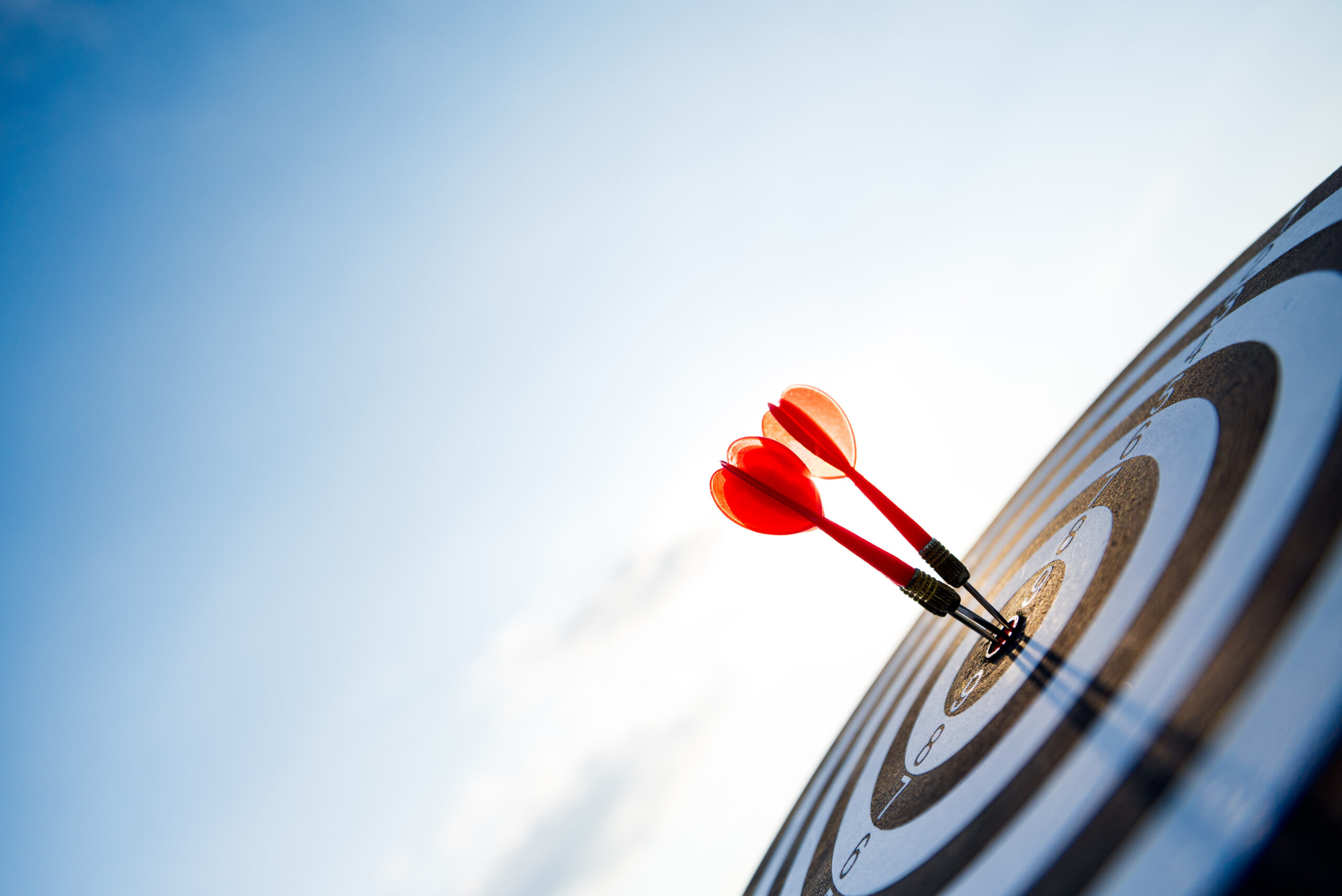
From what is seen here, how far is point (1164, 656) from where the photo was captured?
5.20 feet

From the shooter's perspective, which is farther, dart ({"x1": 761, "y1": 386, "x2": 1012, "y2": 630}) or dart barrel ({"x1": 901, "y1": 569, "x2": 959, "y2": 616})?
dart ({"x1": 761, "y1": 386, "x2": 1012, "y2": 630})

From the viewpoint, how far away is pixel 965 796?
2.06 m

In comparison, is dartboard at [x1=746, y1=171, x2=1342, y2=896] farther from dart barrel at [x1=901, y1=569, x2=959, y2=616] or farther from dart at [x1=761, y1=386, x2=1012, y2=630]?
dart at [x1=761, y1=386, x2=1012, y2=630]

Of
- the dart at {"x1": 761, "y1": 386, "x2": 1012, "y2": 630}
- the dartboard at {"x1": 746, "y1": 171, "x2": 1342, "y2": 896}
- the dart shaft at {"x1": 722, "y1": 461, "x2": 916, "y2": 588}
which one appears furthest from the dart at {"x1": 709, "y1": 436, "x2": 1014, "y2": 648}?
the dartboard at {"x1": 746, "y1": 171, "x2": 1342, "y2": 896}

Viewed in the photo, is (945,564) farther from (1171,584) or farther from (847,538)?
(1171,584)

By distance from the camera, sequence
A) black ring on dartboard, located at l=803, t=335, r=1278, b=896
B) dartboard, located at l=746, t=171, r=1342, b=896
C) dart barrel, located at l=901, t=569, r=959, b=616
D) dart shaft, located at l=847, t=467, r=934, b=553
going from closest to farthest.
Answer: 1. dartboard, located at l=746, t=171, r=1342, b=896
2. black ring on dartboard, located at l=803, t=335, r=1278, b=896
3. dart barrel, located at l=901, t=569, r=959, b=616
4. dart shaft, located at l=847, t=467, r=934, b=553

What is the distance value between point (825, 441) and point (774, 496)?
0.38 m

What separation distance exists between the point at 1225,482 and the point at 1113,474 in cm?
90

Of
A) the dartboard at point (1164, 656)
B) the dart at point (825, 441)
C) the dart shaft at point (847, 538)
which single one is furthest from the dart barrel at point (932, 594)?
the dartboard at point (1164, 656)

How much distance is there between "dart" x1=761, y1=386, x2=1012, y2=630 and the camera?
8.22ft

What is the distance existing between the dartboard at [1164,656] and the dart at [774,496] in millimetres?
463

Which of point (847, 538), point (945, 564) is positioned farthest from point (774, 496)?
point (945, 564)

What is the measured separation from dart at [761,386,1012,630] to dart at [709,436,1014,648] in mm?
114

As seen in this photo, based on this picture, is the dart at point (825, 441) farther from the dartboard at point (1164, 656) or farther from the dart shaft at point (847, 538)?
the dartboard at point (1164, 656)
